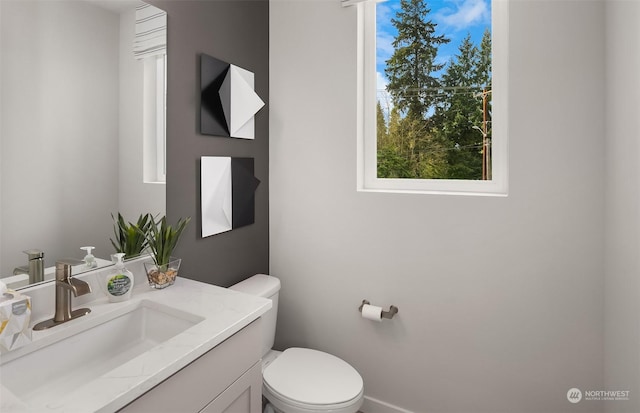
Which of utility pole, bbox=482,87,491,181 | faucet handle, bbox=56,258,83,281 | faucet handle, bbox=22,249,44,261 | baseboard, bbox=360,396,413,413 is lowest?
baseboard, bbox=360,396,413,413

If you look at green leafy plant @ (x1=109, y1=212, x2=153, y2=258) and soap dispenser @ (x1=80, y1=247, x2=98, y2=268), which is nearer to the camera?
soap dispenser @ (x1=80, y1=247, x2=98, y2=268)

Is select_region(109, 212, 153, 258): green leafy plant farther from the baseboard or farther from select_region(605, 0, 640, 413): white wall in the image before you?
select_region(605, 0, 640, 413): white wall

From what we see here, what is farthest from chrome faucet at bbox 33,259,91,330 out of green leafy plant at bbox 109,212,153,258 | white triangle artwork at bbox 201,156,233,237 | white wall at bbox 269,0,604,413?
white wall at bbox 269,0,604,413

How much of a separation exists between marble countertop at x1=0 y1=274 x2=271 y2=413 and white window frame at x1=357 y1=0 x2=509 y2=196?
37.9 inches

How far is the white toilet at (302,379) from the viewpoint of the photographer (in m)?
1.42

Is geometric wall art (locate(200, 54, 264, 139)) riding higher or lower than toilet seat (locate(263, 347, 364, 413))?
higher

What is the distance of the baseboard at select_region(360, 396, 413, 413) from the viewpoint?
1817 mm

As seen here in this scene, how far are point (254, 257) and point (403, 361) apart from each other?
950mm

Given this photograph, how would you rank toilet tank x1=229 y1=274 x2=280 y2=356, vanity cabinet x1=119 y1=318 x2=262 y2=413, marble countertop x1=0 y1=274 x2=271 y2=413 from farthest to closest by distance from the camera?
toilet tank x1=229 y1=274 x2=280 y2=356
vanity cabinet x1=119 y1=318 x2=262 y2=413
marble countertop x1=0 y1=274 x2=271 y2=413

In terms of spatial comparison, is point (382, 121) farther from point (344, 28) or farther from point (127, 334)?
point (127, 334)

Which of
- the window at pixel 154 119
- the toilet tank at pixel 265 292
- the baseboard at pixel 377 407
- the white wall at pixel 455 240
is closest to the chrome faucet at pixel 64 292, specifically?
the window at pixel 154 119

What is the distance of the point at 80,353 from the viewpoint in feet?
3.38

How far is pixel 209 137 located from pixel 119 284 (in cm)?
75

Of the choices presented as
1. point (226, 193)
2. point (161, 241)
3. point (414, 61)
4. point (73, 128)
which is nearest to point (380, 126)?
point (414, 61)
